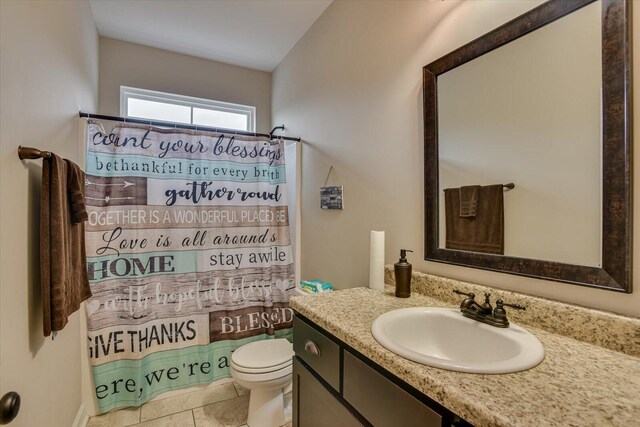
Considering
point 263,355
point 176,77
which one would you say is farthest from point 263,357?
point 176,77

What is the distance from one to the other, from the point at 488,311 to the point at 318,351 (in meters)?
0.61

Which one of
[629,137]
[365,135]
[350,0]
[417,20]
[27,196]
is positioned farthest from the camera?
[350,0]

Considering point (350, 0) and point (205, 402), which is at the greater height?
point (350, 0)

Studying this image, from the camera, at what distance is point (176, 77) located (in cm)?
290

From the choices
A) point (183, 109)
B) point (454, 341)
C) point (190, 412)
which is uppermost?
point (183, 109)

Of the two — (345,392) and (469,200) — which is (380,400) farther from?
(469,200)

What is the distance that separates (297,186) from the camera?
2641mm

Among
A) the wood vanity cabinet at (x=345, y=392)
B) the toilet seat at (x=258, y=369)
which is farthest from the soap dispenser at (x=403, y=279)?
the toilet seat at (x=258, y=369)

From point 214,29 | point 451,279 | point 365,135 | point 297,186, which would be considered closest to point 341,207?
point 365,135

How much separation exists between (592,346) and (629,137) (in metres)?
0.58

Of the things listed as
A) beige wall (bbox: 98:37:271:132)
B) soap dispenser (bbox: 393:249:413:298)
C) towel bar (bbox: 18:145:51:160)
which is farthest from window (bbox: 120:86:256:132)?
soap dispenser (bbox: 393:249:413:298)

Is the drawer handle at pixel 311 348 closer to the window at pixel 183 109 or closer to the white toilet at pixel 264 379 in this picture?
the white toilet at pixel 264 379

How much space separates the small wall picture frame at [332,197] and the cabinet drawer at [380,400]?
1.19 metres

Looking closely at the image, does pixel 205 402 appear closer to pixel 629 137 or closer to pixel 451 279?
pixel 451 279
